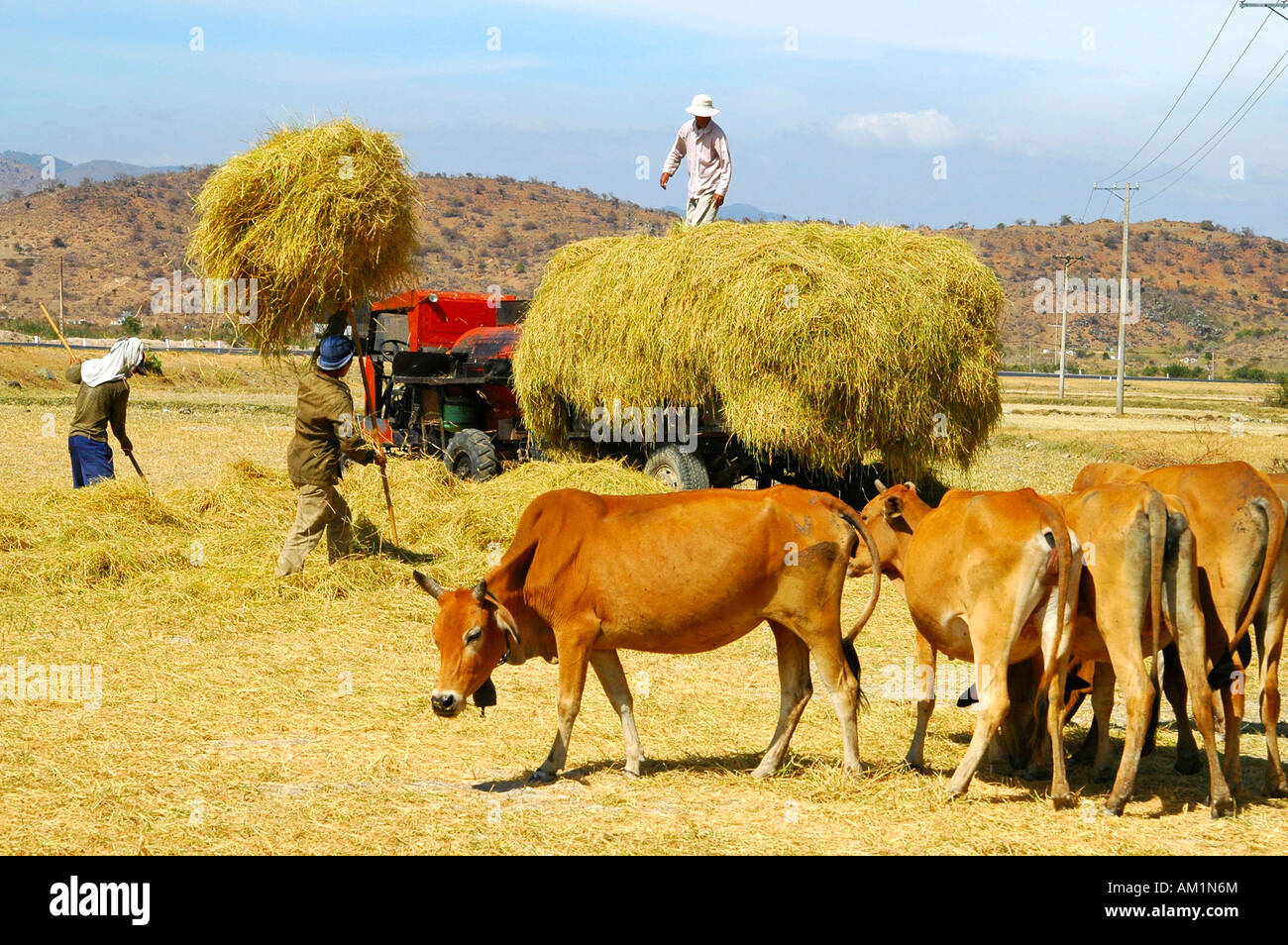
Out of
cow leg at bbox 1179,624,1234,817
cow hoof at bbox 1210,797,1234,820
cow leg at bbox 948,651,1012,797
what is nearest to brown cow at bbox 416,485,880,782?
cow leg at bbox 948,651,1012,797

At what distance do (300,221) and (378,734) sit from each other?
5.09m

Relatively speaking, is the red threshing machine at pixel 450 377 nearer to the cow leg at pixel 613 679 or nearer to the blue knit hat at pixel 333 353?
the blue knit hat at pixel 333 353

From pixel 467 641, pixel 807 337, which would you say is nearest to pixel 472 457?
pixel 807 337

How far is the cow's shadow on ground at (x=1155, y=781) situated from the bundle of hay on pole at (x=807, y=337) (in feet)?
15.0

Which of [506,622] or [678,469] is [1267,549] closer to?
[506,622]

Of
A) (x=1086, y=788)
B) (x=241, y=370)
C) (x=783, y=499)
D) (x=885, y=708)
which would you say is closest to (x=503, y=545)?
(x=885, y=708)

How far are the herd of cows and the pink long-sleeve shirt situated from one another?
7.59 m

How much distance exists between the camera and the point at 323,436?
1005cm

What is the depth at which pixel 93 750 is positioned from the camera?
634 cm

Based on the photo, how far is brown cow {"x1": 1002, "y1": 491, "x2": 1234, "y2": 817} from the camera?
5.73 m

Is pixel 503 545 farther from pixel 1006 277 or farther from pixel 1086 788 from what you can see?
pixel 1006 277

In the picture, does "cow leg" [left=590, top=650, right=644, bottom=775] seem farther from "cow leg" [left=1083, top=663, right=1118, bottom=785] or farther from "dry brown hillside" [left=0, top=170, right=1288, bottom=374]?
"dry brown hillside" [left=0, top=170, right=1288, bottom=374]

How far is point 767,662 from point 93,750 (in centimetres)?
452

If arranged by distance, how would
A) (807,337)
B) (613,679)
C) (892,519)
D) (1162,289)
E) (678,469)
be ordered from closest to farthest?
(613,679)
(892,519)
(807,337)
(678,469)
(1162,289)
